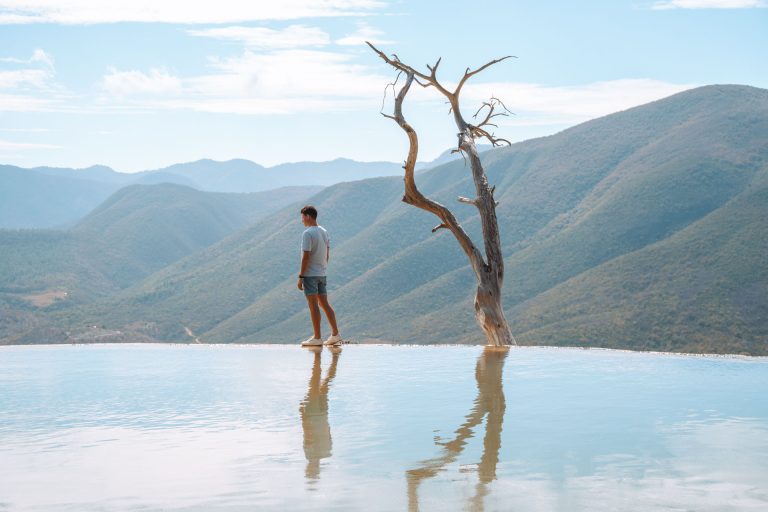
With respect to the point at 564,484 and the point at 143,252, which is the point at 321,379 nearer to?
the point at 564,484

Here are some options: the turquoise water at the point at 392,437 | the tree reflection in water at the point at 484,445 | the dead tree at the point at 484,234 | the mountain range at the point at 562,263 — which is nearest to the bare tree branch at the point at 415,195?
the dead tree at the point at 484,234

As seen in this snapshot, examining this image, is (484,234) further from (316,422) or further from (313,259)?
(316,422)

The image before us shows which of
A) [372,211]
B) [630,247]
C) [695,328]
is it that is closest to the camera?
[695,328]

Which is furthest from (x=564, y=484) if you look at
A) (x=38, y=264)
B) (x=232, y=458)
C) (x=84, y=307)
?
(x=38, y=264)

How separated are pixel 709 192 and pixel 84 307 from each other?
3079 inches

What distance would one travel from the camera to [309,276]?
40.3 feet

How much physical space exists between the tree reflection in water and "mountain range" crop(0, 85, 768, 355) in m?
49.4

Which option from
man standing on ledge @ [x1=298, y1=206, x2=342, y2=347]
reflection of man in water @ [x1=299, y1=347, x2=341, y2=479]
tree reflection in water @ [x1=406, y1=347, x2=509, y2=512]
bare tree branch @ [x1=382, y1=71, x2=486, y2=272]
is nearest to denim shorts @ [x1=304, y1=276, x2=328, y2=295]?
man standing on ledge @ [x1=298, y1=206, x2=342, y2=347]

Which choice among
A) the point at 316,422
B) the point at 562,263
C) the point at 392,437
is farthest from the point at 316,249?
the point at 562,263

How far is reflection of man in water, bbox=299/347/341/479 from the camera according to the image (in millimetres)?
5383

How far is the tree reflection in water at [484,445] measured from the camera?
15.1 ft

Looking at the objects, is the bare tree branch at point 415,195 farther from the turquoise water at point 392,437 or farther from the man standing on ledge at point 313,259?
the turquoise water at point 392,437

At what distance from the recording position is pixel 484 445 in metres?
5.67

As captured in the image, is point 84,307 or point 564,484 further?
point 84,307
